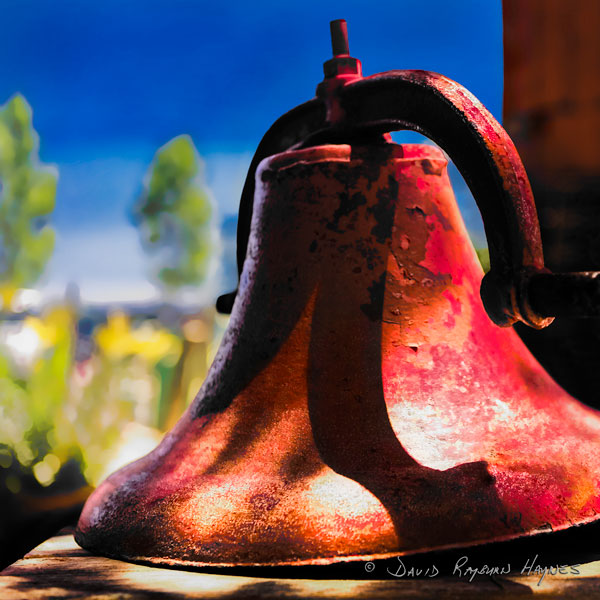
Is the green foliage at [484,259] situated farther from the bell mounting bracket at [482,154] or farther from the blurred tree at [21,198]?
the blurred tree at [21,198]

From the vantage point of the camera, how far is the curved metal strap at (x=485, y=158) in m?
0.95

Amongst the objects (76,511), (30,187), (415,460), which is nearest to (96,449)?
(76,511)

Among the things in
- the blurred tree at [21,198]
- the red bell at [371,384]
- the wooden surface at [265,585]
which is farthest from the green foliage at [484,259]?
the blurred tree at [21,198]

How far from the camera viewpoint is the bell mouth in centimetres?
93

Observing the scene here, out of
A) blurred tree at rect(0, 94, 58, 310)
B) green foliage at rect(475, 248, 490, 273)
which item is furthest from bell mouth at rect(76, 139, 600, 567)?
blurred tree at rect(0, 94, 58, 310)

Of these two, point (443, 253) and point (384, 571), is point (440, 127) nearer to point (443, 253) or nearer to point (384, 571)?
point (443, 253)

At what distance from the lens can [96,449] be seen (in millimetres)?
2455

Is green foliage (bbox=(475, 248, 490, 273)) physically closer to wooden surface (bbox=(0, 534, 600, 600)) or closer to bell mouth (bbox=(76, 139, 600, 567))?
bell mouth (bbox=(76, 139, 600, 567))

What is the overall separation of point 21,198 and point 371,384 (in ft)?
19.9

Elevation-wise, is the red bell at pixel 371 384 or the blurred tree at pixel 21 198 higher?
the blurred tree at pixel 21 198

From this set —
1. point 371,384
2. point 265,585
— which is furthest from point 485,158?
point 265,585

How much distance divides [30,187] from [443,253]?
6010 millimetres

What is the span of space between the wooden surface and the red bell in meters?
0.03

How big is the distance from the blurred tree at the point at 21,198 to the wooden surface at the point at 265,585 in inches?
224
